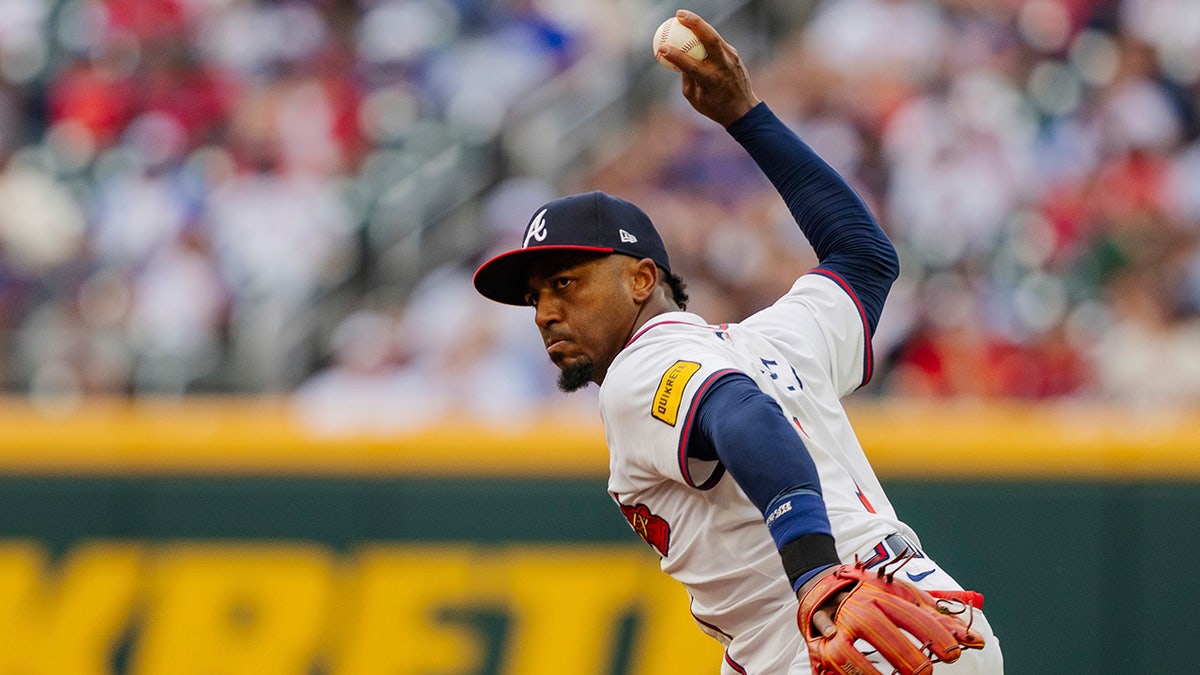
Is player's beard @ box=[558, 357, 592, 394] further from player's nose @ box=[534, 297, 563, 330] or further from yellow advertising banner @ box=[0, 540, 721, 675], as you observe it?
yellow advertising banner @ box=[0, 540, 721, 675]

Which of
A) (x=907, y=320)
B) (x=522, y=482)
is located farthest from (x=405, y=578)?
(x=907, y=320)

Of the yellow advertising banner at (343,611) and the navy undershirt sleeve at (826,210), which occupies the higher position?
the navy undershirt sleeve at (826,210)

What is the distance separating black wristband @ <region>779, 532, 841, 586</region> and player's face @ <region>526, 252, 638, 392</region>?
0.72 metres

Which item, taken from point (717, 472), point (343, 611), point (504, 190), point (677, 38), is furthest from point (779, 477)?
point (504, 190)

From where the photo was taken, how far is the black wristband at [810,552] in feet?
8.61

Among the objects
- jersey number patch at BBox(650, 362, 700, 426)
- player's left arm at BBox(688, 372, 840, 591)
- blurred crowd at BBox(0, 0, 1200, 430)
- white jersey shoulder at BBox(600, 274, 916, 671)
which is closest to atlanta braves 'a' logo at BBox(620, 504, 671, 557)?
white jersey shoulder at BBox(600, 274, 916, 671)

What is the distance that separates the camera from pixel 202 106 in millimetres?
10219

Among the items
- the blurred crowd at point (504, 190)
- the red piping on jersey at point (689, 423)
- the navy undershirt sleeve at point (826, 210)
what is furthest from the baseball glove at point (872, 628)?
the blurred crowd at point (504, 190)

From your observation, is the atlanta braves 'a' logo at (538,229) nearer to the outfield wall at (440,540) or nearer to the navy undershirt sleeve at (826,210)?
the navy undershirt sleeve at (826,210)

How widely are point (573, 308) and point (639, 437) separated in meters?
0.41

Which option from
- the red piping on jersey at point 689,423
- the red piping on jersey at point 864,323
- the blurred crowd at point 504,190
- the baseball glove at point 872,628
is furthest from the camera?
the blurred crowd at point 504,190

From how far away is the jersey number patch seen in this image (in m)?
2.82

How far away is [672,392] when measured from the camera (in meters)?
2.83

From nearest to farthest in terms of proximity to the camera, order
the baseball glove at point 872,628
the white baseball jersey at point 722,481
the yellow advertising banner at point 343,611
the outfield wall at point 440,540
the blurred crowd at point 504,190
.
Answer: the baseball glove at point 872,628, the white baseball jersey at point 722,481, the outfield wall at point 440,540, the yellow advertising banner at point 343,611, the blurred crowd at point 504,190
